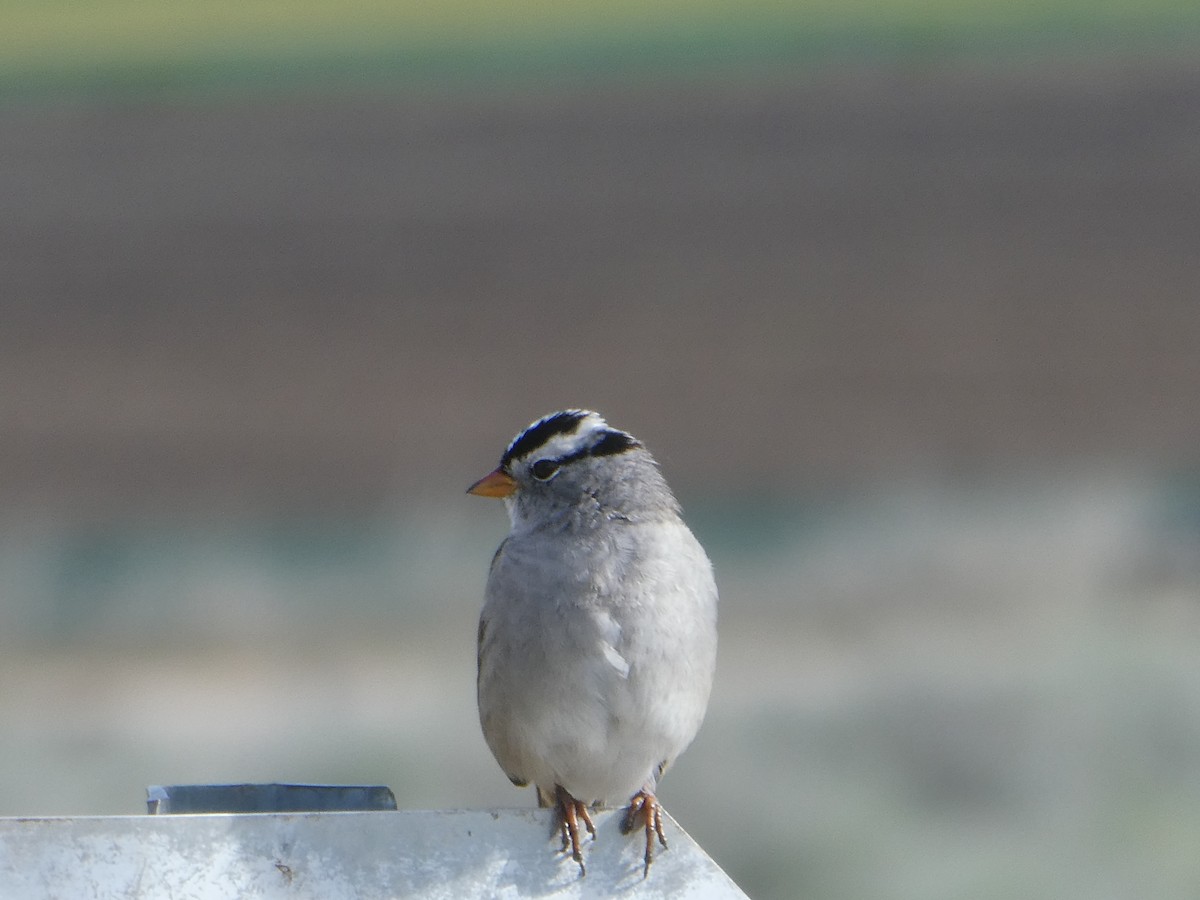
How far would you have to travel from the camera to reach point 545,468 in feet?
8.04

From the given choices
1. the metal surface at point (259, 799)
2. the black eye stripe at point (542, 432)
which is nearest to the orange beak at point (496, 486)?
the black eye stripe at point (542, 432)

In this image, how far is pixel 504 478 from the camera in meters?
2.49

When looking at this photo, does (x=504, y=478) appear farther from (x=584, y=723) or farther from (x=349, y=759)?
(x=349, y=759)

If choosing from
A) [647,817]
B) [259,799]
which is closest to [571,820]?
[647,817]

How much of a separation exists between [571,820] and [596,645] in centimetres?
38

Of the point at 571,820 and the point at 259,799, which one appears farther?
the point at 571,820

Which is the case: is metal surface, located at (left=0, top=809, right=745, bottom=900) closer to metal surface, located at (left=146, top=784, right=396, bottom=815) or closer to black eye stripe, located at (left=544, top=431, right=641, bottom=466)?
metal surface, located at (left=146, top=784, right=396, bottom=815)

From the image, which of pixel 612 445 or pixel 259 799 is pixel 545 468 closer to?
pixel 612 445

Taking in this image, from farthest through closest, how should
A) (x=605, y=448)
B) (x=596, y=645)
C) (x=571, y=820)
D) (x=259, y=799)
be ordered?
1. (x=605, y=448)
2. (x=596, y=645)
3. (x=571, y=820)
4. (x=259, y=799)

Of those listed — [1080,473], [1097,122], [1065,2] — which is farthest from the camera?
[1065,2]

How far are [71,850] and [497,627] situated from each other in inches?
36.7

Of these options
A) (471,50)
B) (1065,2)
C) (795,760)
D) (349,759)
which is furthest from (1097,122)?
(349,759)

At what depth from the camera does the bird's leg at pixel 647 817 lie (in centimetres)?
158

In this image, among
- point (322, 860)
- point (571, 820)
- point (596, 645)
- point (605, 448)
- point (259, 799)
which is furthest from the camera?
point (605, 448)
